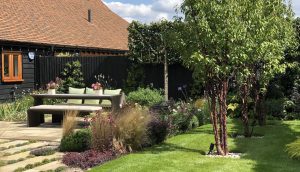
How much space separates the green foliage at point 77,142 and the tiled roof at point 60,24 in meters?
10.00

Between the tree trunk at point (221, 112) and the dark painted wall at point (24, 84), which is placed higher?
the dark painted wall at point (24, 84)

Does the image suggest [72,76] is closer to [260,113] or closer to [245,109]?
[260,113]

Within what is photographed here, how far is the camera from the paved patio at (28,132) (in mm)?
11086

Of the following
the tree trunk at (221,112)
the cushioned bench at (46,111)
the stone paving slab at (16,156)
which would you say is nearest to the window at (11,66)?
the cushioned bench at (46,111)

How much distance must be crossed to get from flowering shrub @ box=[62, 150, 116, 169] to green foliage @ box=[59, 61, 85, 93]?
11804mm

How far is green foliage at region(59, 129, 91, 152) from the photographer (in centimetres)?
915

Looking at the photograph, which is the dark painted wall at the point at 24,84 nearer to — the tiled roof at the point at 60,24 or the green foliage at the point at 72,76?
the tiled roof at the point at 60,24

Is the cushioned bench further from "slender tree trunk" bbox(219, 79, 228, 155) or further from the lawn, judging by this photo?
"slender tree trunk" bbox(219, 79, 228, 155)

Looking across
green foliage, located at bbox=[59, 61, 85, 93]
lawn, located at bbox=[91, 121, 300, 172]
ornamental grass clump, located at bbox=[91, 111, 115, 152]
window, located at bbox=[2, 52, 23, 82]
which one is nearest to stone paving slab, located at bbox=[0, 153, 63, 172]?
ornamental grass clump, located at bbox=[91, 111, 115, 152]

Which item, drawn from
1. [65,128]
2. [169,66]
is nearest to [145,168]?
[65,128]

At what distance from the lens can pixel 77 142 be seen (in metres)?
9.19

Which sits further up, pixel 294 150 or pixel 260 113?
pixel 260 113

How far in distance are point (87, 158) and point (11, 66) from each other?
12.5m

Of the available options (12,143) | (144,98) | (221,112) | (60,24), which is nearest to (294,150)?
(221,112)
